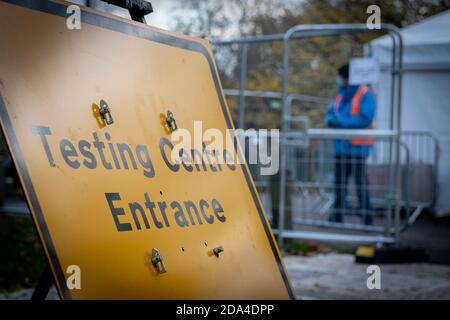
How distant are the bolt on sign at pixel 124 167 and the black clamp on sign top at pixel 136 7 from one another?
156 millimetres

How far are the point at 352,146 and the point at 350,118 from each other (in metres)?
0.52

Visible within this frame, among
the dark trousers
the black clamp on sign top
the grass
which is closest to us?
the black clamp on sign top

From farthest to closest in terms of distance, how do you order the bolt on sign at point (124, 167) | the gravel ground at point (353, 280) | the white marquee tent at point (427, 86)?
the white marquee tent at point (427, 86)
the gravel ground at point (353, 280)
the bolt on sign at point (124, 167)

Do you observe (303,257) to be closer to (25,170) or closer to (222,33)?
(25,170)

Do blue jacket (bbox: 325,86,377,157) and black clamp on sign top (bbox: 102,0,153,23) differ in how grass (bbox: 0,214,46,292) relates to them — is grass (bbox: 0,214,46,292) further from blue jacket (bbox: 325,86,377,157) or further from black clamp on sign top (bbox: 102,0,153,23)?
blue jacket (bbox: 325,86,377,157)

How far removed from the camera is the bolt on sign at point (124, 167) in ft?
7.58

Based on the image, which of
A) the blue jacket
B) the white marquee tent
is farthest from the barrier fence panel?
the white marquee tent

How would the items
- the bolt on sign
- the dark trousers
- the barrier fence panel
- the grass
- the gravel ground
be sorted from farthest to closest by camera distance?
the dark trousers, the barrier fence panel, the grass, the gravel ground, the bolt on sign

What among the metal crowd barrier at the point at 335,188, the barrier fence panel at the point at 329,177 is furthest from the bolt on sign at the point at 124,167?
the metal crowd barrier at the point at 335,188

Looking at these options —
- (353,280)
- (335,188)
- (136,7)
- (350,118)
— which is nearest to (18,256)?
(353,280)

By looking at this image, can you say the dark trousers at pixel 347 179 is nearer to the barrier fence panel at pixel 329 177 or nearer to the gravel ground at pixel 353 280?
the barrier fence panel at pixel 329 177

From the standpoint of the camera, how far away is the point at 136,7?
10.1 ft

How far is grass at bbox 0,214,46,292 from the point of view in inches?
221

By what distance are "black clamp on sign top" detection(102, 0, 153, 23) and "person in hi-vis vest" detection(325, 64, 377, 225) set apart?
229 inches
